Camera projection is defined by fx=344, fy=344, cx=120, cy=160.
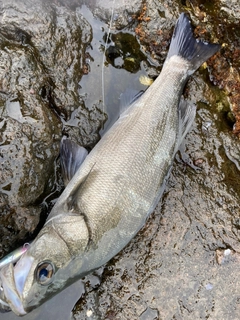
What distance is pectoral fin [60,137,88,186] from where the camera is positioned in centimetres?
373

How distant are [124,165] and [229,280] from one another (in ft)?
5.88

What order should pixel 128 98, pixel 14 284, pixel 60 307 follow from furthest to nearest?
pixel 128 98 < pixel 60 307 < pixel 14 284

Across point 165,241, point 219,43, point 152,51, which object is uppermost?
point 219,43

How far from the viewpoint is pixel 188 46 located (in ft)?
13.4

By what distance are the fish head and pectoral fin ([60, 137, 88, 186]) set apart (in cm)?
77

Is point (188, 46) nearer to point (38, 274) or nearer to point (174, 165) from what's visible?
point (174, 165)

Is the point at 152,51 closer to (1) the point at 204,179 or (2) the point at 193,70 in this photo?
(2) the point at 193,70

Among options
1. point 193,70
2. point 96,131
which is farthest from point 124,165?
point 193,70

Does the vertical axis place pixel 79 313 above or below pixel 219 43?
below

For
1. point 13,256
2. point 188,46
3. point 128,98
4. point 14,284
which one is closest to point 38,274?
point 14,284

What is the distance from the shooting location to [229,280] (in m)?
3.85

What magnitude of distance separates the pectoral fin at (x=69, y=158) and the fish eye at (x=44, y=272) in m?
1.02

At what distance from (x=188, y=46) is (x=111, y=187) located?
1968 millimetres

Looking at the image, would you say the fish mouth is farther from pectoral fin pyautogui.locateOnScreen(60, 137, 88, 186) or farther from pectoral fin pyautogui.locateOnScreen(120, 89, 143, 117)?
pectoral fin pyautogui.locateOnScreen(120, 89, 143, 117)
